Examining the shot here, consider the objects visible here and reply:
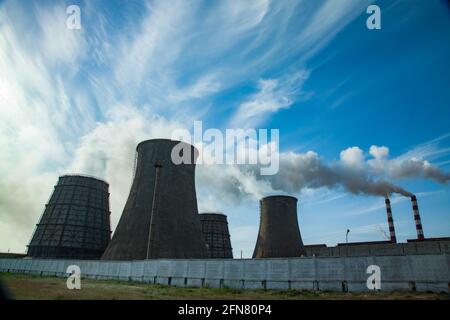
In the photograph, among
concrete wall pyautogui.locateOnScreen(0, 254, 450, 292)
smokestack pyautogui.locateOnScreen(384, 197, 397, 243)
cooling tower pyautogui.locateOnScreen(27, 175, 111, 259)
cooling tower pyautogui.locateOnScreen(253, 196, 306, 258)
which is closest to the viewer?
concrete wall pyautogui.locateOnScreen(0, 254, 450, 292)

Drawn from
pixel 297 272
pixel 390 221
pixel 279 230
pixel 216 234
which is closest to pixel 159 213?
pixel 297 272

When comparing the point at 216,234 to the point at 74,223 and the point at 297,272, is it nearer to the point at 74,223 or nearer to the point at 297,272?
the point at 74,223

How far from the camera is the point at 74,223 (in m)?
31.6

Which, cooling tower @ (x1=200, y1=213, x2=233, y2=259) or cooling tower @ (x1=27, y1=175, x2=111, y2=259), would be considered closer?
cooling tower @ (x1=27, y1=175, x2=111, y2=259)

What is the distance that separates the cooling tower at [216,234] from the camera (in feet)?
140

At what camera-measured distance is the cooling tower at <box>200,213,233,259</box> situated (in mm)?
42594

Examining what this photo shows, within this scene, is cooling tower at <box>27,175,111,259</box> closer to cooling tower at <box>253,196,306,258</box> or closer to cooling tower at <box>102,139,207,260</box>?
cooling tower at <box>102,139,207,260</box>

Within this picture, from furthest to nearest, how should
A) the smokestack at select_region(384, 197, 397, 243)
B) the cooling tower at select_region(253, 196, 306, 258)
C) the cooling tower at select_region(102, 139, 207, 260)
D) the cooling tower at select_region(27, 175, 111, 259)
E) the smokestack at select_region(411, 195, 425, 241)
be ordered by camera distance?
the smokestack at select_region(384, 197, 397, 243) < the smokestack at select_region(411, 195, 425, 241) < the cooling tower at select_region(253, 196, 306, 258) < the cooling tower at select_region(27, 175, 111, 259) < the cooling tower at select_region(102, 139, 207, 260)

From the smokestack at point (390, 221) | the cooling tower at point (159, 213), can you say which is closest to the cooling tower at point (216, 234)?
the cooling tower at point (159, 213)

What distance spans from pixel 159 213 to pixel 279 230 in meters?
14.2

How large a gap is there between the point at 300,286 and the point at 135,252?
13332mm

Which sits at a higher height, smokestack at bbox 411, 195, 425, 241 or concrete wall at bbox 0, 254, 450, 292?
smokestack at bbox 411, 195, 425, 241

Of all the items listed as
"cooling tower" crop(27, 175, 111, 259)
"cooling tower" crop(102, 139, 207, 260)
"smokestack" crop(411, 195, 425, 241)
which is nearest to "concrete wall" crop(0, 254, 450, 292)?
"cooling tower" crop(102, 139, 207, 260)

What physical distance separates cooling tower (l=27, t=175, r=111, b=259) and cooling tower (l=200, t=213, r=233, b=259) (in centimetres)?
1385
